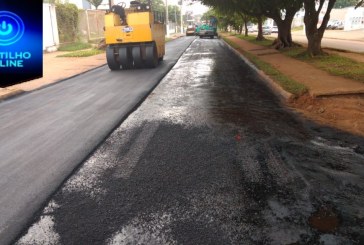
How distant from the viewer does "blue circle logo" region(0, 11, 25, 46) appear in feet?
33.2

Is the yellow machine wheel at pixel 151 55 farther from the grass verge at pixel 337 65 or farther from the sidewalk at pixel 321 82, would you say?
the grass verge at pixel 337 65

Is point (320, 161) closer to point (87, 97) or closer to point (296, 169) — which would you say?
point (296, 169)

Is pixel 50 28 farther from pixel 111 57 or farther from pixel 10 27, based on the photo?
pixel 10 27

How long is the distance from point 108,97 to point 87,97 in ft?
2.26

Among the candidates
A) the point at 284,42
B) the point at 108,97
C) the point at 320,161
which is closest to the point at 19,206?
the point at 320,161

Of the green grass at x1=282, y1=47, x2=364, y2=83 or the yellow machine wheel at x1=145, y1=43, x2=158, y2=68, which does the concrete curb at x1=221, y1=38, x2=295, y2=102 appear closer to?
the green grass at x1=282, y1=47, x2=364, y2=83

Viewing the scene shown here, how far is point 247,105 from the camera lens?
894 cm

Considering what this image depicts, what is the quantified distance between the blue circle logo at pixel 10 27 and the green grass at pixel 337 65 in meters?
10.3

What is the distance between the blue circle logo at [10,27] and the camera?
398 inches

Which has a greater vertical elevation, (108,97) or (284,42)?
(284,42)

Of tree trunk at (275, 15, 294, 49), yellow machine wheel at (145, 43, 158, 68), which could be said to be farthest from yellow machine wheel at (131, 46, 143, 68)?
tree trunk at (275, 15, 294, 49)

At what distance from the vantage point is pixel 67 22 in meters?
31.7

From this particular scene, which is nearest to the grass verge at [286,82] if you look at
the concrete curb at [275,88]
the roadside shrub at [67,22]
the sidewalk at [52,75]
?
the concrete curb at [275,88]

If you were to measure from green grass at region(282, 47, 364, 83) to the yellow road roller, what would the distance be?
7.56 m
